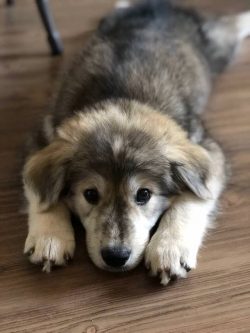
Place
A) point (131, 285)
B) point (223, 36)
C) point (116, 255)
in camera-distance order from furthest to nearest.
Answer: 1. point (223, 36)
2. point (131, 285)
3. point (116, 255)

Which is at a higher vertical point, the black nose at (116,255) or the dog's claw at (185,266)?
the black nose at (116,255)

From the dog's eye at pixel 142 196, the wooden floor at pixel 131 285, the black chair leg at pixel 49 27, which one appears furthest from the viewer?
the black chair leg at pixel 49 27

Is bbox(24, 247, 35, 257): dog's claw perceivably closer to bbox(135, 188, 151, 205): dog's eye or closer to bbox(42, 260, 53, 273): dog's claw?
bbox(42, 260, 53, 273): dog's claw

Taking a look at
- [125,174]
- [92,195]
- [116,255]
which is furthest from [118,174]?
[116,255]

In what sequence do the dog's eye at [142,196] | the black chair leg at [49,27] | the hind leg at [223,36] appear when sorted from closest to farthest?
the dog's eye at [142,196], the hind leg at [223,36], the black chair leg at [49,27]

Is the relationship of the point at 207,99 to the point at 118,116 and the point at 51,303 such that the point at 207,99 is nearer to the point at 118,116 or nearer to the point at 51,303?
the point at 118,116

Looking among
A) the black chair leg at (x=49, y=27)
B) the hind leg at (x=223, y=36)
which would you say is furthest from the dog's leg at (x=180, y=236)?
the black chair leg at (x=49, y=27)

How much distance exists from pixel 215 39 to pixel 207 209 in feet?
4.50

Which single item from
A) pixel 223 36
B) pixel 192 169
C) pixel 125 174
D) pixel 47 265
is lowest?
pixel 223 36

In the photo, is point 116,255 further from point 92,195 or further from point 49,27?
point 49,27

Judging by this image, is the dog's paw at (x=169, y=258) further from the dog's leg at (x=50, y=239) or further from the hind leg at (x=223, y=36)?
the hind leg at (x=223, y=36)

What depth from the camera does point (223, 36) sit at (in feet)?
10.1

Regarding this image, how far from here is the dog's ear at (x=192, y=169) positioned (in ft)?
6.13

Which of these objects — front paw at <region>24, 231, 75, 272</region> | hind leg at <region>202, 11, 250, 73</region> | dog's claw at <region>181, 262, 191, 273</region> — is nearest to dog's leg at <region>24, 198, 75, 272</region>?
front paw at <region>24, 231, 75, 272</region>
